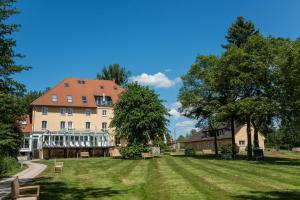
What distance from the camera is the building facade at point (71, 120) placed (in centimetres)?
5888

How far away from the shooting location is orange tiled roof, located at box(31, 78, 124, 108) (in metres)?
63.5

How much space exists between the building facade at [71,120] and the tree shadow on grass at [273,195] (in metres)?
47.0

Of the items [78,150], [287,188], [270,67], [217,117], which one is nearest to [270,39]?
[270,67]

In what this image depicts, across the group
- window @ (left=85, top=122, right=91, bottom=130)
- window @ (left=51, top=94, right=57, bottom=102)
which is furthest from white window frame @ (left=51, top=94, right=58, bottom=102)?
window @ (left=85, top=122, right=91, bottom=130)

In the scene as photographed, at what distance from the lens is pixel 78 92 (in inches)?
2645

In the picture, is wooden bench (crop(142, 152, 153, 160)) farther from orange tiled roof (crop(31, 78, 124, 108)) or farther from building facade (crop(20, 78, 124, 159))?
orange tiled roof (crop(31, 78, 124, 108))

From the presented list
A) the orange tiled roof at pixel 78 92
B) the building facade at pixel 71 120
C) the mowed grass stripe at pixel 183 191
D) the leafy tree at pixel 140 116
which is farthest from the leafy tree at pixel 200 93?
the mowed grass stripe at pixel 183 191

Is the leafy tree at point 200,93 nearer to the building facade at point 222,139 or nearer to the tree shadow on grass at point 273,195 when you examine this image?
the building facade at point 222,139

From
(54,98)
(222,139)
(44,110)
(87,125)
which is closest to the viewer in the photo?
(44,110)

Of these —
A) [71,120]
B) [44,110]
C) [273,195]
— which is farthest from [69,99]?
[273,195]

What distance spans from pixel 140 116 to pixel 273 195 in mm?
29362

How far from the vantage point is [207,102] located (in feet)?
Answer: 154

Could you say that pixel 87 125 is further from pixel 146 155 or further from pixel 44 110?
pixel 146 155

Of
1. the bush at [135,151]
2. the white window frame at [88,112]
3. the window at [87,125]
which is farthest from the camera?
the white window frame at [88,112]
